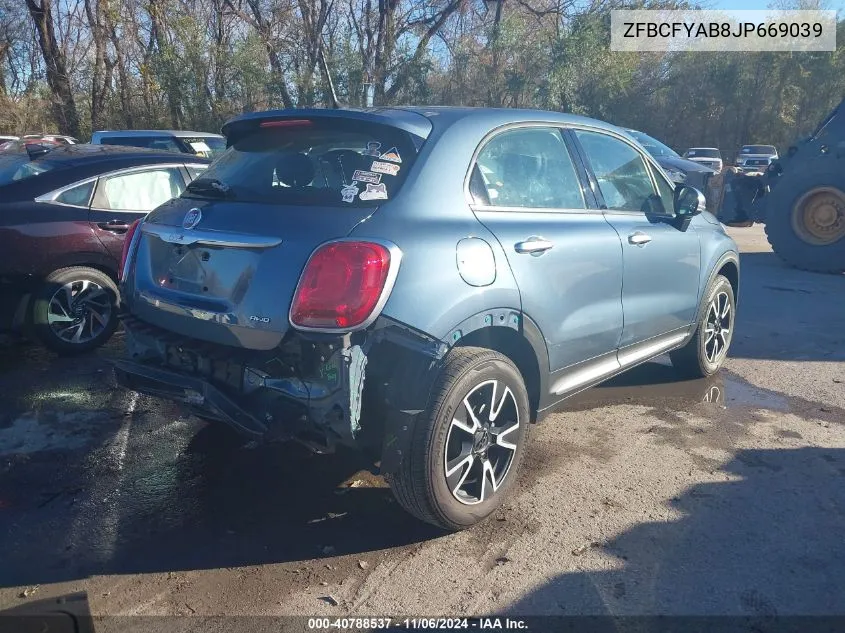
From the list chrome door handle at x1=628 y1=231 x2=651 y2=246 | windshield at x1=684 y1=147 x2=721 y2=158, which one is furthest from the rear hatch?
windshield at x1=684 y1=147 x2=721 y2=158

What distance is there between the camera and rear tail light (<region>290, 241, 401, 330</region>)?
9.47ft

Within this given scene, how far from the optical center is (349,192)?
316cm

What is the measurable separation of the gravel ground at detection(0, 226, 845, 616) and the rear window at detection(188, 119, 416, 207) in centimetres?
149

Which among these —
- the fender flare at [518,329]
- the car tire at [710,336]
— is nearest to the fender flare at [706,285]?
the car tire at [710,336]

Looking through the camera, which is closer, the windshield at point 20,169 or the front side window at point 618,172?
the front side window at point 618,172

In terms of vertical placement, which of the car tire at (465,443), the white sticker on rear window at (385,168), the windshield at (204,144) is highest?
the windshield at (204,144)

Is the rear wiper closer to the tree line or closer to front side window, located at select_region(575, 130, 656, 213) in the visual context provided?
→ front side window, located at select_region(575, 130, 656, 213)

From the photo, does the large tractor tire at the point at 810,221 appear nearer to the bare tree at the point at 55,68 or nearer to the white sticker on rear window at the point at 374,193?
the white sticker on rear window at the point at 374,193

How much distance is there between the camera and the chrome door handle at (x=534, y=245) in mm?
3486

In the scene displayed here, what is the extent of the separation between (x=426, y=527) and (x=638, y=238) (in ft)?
7.00

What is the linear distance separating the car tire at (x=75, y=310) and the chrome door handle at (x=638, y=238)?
13.3 ft

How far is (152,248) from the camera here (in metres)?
3.60

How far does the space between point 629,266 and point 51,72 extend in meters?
26.5

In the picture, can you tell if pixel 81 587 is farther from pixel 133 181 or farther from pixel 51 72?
pixel 51 72
